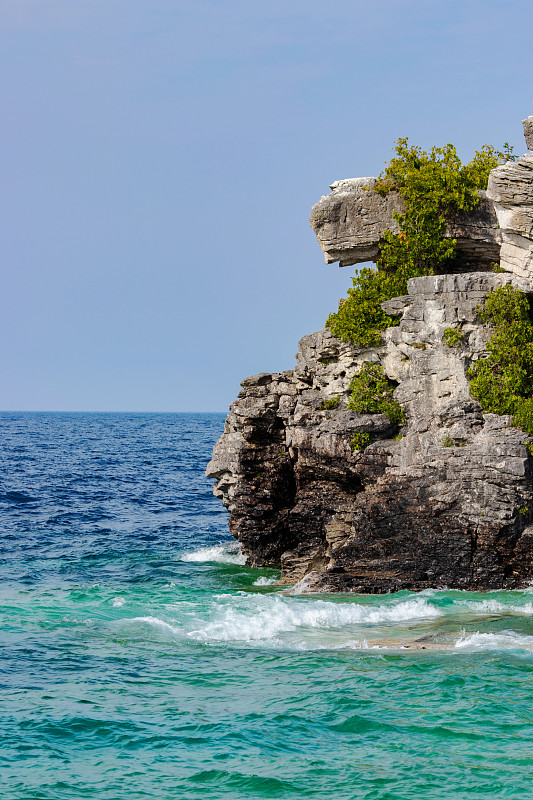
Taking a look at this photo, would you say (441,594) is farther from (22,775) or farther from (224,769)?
(22,775)

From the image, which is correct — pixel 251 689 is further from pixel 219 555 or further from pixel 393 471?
pixel 219 555

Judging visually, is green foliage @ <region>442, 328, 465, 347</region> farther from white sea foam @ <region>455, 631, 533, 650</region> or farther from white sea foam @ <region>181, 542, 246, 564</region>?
white sea foam @ <region>181, 542, 246, 564</region>

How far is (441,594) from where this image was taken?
81.8 feet

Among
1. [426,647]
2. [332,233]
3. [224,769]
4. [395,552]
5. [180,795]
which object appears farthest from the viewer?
[332,233]

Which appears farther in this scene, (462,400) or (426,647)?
(462,400)

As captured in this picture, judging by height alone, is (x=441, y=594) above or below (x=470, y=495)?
below

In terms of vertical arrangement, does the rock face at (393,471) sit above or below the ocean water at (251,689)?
above

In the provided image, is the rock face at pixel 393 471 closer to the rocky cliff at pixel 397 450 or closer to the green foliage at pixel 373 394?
the rocky cliff at pixel 397 450

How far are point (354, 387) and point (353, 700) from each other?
14.6 metres

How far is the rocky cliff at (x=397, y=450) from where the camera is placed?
2566cm

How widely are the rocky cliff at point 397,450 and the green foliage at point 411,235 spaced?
0.51 meters

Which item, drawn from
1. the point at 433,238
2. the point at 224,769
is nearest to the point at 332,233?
the point at 433,238

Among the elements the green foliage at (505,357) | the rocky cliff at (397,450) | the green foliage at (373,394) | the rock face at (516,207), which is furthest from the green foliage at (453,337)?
the rock face at (516,207)

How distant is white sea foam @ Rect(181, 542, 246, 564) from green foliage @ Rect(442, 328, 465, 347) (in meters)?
12.3
